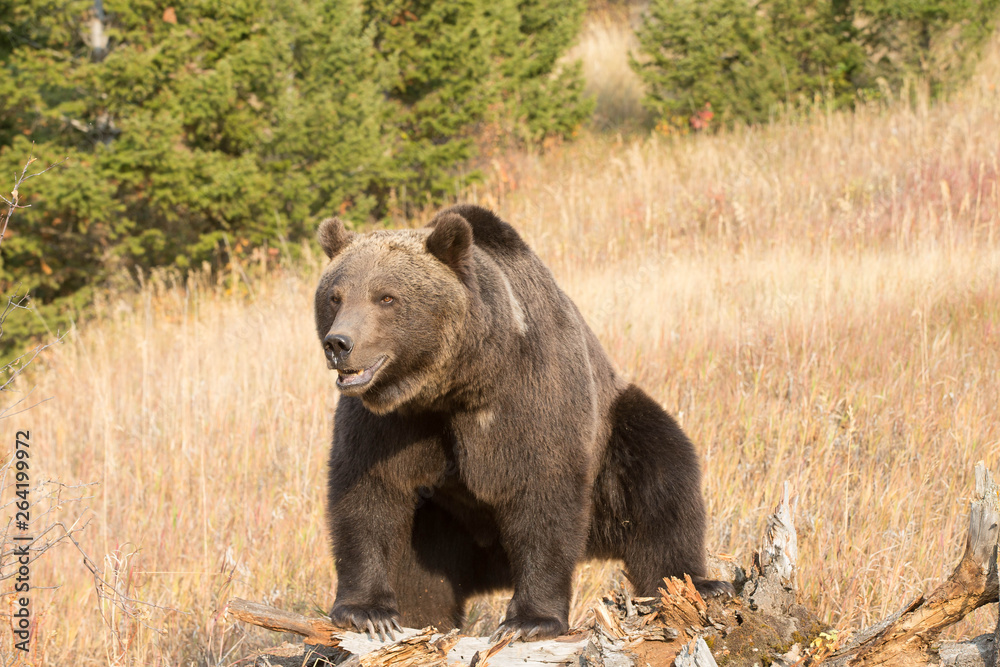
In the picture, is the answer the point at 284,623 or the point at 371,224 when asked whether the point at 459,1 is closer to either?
the point at 371,224

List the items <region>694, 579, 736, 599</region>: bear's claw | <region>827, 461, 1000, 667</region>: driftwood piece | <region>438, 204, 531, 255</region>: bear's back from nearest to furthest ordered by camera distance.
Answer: <region>827, 461, 1000, 667</region>: driftwood piece, <region>694, 579, 736, 599</region>: bear's claw, <region>438, 204, 531, 255</region>: bear's back

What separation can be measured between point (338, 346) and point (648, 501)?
152 cm

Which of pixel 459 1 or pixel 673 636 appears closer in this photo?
pixel 673 636

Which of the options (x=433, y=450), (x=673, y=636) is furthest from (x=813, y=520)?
(x=433, y=450)

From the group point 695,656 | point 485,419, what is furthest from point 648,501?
point 695,656

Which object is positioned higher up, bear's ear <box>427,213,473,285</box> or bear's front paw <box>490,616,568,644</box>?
bear's ear <box>427,213,473,285</box>

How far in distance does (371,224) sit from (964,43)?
1045 cm

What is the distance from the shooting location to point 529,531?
317cm

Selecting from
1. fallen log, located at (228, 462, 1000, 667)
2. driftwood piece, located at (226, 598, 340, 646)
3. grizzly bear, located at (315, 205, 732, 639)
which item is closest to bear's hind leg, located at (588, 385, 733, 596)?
grizzly bear, located at (315, 205, 732, 639)

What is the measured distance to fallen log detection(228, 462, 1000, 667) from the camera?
255cm

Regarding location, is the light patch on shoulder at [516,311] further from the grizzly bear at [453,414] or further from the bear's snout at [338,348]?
the bear's snout at [338,348]

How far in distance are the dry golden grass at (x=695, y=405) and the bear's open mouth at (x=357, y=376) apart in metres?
1.10

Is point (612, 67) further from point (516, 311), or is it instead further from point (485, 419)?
point (485, 419)

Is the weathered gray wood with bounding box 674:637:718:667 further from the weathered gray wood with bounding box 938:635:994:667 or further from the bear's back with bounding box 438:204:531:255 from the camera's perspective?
the bear's back with bounding box 438:204:531:255
